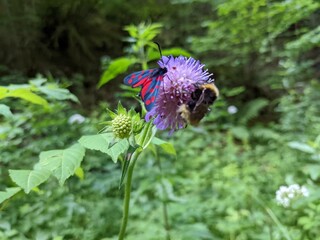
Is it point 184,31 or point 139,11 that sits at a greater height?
point 139,11

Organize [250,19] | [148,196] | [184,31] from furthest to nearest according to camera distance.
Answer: [184,31]
[250,19]
[148,196]

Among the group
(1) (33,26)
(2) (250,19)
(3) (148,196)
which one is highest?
(2) (250,19)

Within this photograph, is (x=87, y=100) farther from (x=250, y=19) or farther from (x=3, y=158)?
(x=3, y=158)

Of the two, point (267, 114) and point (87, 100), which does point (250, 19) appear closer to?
point (267, 114)

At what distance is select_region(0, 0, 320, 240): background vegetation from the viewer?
58.3 inches

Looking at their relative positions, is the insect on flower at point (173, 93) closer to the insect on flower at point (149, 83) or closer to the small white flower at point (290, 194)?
the insect on flower at point (149, 83)

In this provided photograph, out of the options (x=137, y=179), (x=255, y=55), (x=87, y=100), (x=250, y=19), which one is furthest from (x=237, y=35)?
(x=87, y=100)

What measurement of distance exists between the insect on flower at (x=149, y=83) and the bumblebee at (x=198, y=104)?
0.22 ft

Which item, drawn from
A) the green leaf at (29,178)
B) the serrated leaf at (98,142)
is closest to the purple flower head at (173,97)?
the serrated leaf at (98,142)

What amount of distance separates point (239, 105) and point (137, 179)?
2765 millimetres

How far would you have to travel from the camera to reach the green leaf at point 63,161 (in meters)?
0.70

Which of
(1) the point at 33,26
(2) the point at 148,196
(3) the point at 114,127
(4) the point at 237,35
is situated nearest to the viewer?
(3) the point at 114,127

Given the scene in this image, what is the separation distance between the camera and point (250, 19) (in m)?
2.82

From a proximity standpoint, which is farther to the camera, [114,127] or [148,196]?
[148,196]
